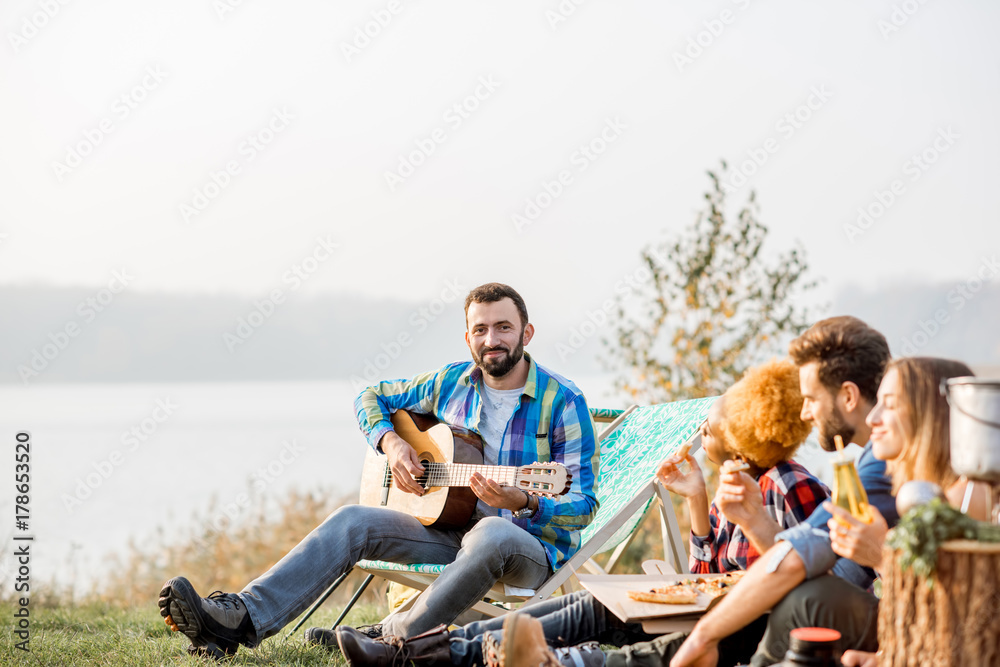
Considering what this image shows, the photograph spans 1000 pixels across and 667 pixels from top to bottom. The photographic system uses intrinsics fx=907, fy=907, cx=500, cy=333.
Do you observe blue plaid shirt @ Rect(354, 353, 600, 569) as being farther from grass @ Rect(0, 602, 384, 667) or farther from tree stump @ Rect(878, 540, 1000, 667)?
tree stump @ Rect(878, 540, 1000, 667)

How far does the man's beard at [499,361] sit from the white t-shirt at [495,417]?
0.28 feet

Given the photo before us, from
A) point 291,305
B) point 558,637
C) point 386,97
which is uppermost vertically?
point 386,97

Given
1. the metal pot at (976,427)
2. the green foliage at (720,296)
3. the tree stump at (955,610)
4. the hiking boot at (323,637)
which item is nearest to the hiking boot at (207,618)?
the hiking boot at (323,637)

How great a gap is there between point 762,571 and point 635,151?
5345 millimetres

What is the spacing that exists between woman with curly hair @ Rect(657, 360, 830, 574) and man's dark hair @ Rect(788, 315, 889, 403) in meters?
0.17

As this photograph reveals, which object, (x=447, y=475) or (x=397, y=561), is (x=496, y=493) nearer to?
(x=447, y=475)

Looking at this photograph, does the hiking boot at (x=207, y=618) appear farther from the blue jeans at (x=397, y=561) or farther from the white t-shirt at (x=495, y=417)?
the white t-shirt at (x=495, y=417)

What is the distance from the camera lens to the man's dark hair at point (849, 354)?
2.11m

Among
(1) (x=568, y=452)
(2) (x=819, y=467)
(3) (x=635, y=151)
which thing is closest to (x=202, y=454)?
(3) (x=635, y=151)

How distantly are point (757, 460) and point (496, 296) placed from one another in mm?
1243

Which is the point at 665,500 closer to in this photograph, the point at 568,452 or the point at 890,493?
the point at 568,452

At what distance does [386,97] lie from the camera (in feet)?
21.8

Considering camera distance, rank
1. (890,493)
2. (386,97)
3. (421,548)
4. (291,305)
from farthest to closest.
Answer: (291,305)
(386,97)
(421,548)
(890,493)

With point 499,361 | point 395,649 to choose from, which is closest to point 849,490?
point 395,649
